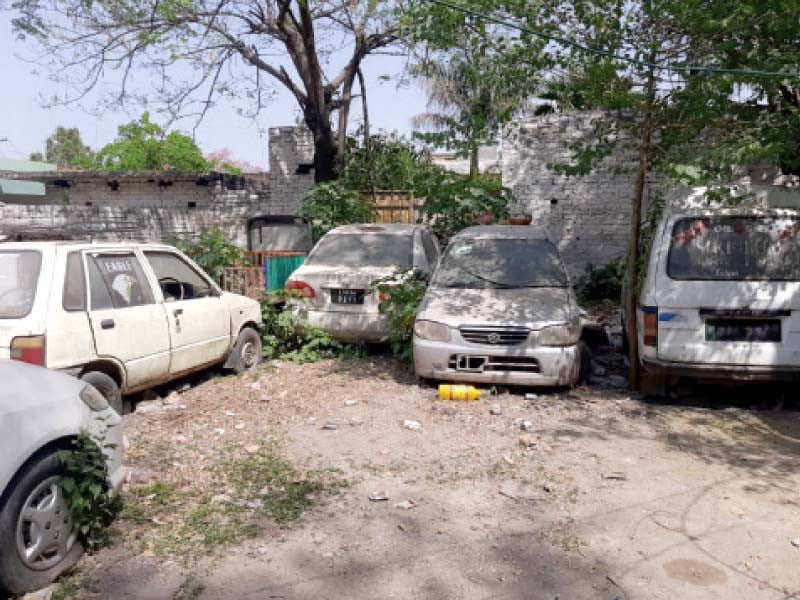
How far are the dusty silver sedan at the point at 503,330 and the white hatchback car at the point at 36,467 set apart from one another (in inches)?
136

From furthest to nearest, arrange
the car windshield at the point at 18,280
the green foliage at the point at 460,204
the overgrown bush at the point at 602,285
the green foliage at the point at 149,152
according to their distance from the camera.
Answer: the green foliage at the point at 149,152, the overgrown bush at the point at 602,285, the green foliage at the point at 460,204, the car windshield at the point at 18,280

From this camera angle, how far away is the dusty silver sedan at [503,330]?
6.24 meters

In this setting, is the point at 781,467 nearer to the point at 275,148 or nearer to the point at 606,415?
the point at 606,415

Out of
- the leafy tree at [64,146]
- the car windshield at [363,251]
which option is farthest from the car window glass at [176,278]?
the leafy tree at [64,146]

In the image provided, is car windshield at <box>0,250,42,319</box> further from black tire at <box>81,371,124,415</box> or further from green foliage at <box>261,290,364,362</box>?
green foliage at <box>261,290,364,362</box>

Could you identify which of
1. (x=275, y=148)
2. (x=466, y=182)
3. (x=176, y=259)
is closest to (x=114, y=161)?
(x=275, y=148)

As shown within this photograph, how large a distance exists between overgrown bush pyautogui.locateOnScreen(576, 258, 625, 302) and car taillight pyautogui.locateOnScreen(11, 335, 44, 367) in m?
9.85

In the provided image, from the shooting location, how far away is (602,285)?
40.8 ft

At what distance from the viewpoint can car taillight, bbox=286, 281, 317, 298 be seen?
8008mm

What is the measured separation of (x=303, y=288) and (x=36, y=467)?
16.5 feet

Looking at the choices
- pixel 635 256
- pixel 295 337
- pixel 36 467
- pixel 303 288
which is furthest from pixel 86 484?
pixel 635 256

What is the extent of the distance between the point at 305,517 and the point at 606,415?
307 cm

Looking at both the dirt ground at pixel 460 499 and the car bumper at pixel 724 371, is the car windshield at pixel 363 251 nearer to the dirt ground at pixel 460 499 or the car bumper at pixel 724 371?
the dirt ground at pixel 460 499

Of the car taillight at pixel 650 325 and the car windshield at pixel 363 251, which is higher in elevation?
the car windshield at pixel 363 251
